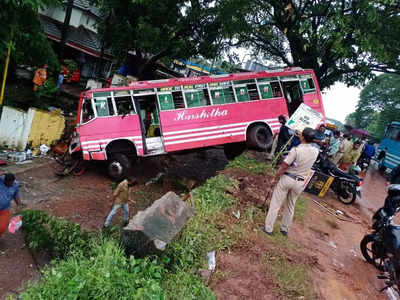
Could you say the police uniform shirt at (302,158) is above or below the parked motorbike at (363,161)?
below

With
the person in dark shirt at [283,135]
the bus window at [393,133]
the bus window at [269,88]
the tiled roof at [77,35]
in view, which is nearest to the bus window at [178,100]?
the bus window at [269,88]

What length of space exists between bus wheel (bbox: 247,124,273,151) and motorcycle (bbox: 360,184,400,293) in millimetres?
4668

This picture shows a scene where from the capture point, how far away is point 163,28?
13969 millimetres

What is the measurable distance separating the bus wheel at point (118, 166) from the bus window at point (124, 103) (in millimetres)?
1336

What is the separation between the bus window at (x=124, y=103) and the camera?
28.5ft

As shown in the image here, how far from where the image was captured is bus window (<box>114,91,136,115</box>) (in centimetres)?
867

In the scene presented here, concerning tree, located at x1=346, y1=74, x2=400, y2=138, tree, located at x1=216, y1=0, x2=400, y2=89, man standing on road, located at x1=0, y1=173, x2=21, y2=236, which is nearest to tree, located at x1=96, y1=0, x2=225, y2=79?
tree, located at x1=216, y1=0, x2=400, y2=89

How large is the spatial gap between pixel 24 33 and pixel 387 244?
1060 centimetres

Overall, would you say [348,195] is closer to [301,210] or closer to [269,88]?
[301,210]

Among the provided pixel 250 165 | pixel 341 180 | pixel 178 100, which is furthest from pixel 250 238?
pixel 178 100

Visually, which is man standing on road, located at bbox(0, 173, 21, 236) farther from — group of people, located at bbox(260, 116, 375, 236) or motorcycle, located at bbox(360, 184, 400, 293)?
motorcycle, located at bbox(360, 184, 400, 293)

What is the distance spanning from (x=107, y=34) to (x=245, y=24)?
7.27 meters

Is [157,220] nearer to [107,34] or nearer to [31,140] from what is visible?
[31,140]

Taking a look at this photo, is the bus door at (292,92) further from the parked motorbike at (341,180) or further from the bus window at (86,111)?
the bus window at (86,111)
